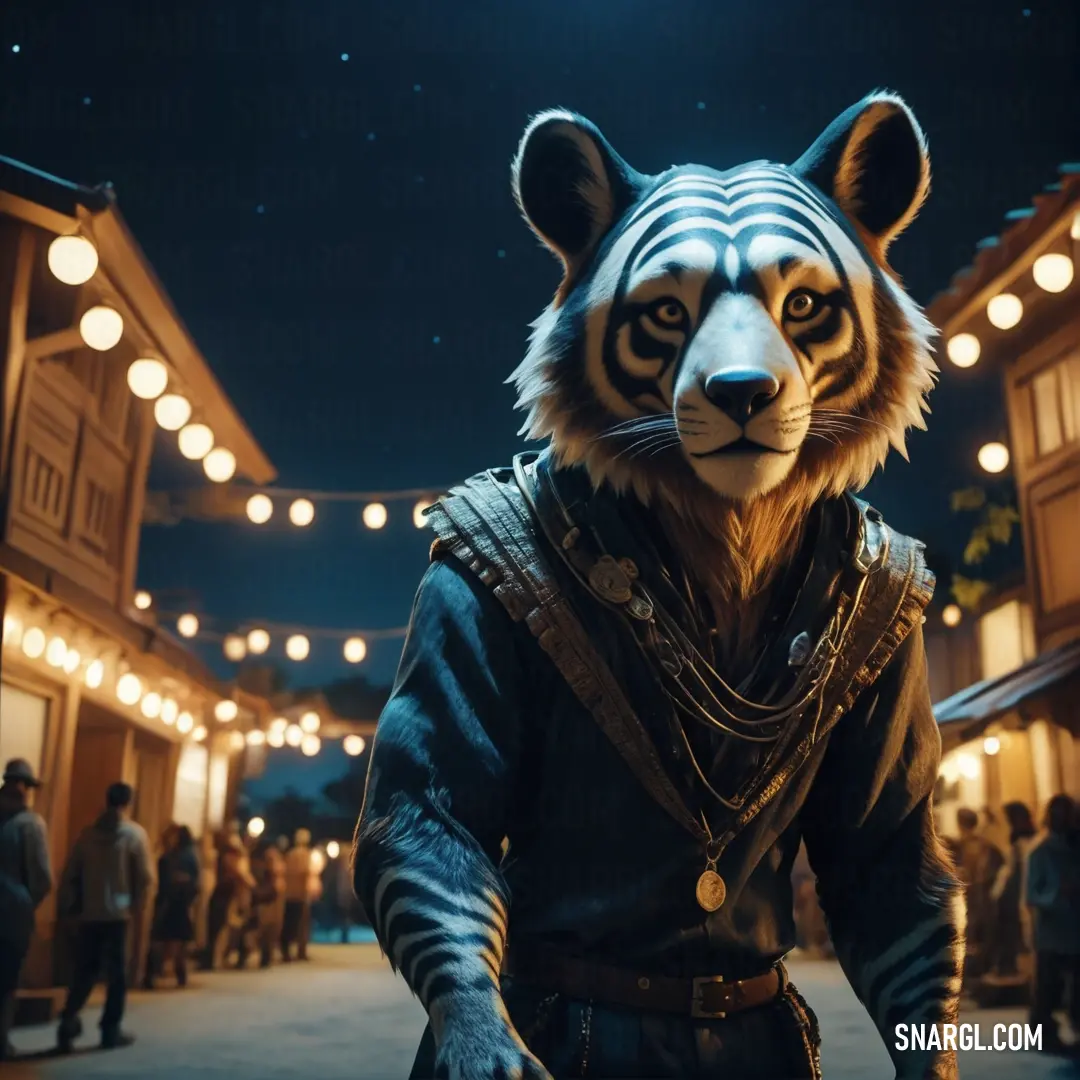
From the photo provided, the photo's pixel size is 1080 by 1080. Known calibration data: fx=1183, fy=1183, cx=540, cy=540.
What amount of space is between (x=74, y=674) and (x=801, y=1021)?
637 cm

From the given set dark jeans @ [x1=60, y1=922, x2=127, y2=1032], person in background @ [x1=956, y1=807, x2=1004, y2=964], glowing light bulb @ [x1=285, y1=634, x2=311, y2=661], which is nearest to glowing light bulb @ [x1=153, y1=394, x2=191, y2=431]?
dark jeans @ [x1=60, y1=922, x2=127, y2=1032]

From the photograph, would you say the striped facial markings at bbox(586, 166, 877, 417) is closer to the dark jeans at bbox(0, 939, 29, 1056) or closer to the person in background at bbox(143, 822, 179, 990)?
the dark jeans at bbox(0, 939, 29, 1056)

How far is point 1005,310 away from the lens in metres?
6.50

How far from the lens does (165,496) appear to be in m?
7.89

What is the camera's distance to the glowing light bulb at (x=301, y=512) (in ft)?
27.5

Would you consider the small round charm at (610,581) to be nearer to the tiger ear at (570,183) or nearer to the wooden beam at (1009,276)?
the tiger ear at (570,183)

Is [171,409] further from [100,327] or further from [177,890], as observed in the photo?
[177,890]

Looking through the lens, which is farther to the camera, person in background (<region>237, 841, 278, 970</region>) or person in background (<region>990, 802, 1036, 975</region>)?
person in background (<region>237, 841, 278, 970</region>)

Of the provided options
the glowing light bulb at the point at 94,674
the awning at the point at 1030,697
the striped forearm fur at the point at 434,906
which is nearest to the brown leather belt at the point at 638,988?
the striped forearm fur at the point at 434,906

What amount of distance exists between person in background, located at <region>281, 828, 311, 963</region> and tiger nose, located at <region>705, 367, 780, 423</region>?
961 cm

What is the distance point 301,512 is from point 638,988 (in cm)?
762

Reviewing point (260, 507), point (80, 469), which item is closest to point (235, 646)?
point (260, 507)

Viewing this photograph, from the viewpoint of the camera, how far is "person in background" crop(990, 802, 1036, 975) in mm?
6250

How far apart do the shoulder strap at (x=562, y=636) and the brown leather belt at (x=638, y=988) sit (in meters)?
0.14
